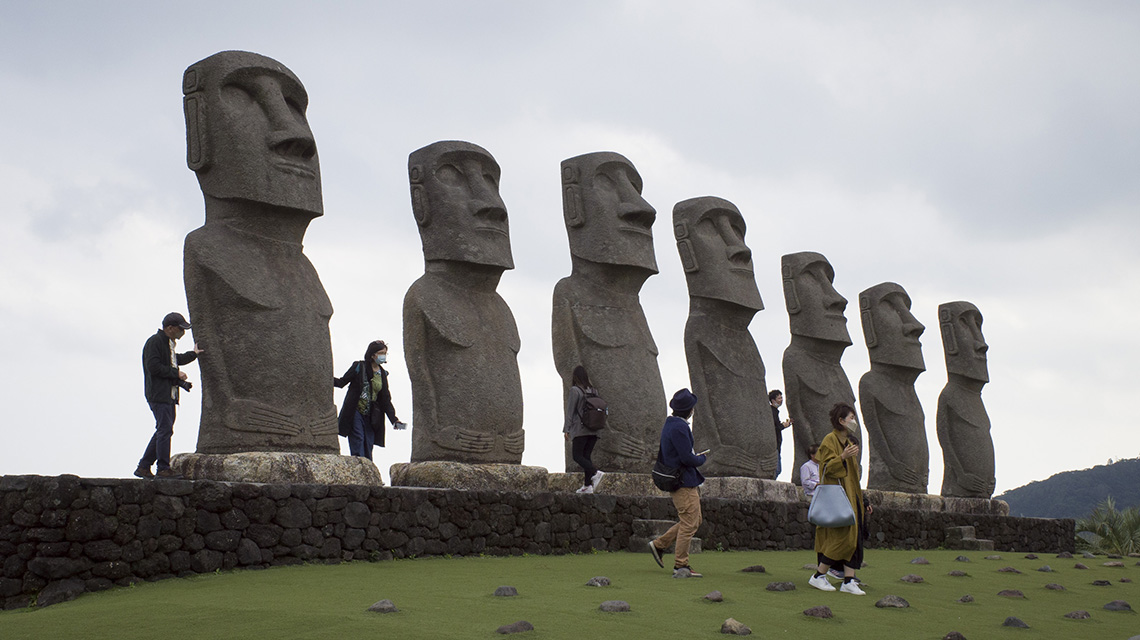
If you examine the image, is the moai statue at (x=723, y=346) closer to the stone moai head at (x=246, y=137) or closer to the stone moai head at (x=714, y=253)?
the stone moai head at (x=714, y=253)

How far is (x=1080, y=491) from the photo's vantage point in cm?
4166

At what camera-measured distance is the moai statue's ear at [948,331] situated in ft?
68.3

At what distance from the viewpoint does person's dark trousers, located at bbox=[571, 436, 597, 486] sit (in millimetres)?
12406

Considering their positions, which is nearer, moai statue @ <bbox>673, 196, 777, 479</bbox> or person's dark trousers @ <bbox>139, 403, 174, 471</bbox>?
person's dark trousers @ <bbox>139, 403, 174, 471</bbox>

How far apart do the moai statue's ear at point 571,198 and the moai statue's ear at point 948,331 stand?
9.40 m

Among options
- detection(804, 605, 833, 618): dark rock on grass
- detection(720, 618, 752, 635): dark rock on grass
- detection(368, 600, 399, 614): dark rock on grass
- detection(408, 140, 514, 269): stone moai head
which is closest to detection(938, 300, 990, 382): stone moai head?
detection(408, 140, 514, 269): stone moai head

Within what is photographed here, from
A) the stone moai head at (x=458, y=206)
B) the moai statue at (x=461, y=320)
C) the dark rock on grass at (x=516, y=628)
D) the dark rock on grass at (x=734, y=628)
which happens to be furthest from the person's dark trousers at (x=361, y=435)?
the dark rock on grass at (x=734, y=628)

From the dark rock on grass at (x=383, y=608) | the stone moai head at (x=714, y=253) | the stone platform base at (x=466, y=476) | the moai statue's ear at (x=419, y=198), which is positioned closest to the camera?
the dark rock on grass at (x=383, y=608)

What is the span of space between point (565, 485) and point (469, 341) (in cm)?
192

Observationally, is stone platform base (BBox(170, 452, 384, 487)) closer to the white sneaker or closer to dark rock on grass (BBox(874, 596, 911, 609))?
the white sneaker

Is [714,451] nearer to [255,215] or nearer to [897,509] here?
[897,509]

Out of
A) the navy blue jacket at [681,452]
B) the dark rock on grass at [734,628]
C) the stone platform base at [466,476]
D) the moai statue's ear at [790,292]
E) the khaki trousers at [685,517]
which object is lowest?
the dark rock on grass at [734,628]

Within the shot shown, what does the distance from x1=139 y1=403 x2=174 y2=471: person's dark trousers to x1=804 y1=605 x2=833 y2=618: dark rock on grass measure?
5.32 metres

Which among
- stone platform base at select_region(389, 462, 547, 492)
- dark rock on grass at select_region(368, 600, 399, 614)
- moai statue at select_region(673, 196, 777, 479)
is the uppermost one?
moai statue at select_region(673, 196, 777, 479)
